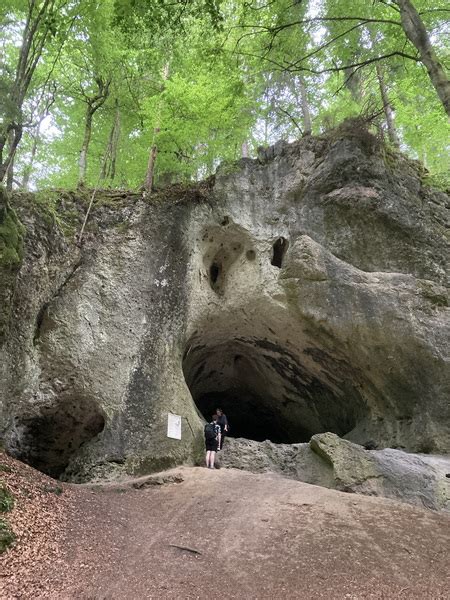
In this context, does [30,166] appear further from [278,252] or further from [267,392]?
[267,392]

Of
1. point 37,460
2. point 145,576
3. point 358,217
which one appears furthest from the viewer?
point 358,217

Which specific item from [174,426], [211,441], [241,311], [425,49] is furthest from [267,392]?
[425,49]

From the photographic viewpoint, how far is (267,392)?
14.0 m

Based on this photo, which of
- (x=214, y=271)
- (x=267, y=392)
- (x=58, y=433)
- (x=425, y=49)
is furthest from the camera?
(x=267, y=392)

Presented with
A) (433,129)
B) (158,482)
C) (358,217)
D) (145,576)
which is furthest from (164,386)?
(433,129)

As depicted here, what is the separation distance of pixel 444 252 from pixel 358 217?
2.24 metres

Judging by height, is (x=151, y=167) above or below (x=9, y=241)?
above

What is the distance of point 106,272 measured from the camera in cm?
966

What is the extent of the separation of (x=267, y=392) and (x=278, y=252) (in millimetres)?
4791

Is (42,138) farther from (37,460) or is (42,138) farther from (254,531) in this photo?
(254,531)

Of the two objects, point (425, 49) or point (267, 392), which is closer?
point (425, 49)

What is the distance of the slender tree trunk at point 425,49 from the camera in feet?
21.1

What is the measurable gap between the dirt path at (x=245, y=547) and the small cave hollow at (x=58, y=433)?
6.15 ft

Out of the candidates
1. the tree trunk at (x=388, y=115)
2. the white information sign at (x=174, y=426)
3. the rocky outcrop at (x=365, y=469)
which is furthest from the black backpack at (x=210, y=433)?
the tree trunk at (x=388, y=115)
